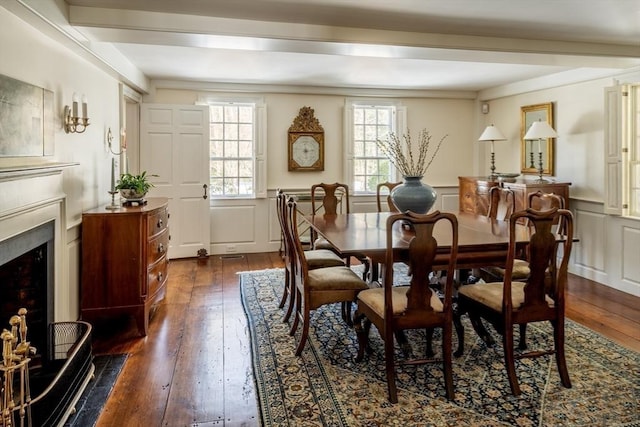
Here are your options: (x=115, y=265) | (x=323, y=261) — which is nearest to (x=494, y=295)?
(x=323, y=261)

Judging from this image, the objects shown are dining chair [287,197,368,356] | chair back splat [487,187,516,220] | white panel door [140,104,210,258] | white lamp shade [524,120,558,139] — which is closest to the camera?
dining chair [287,197,368,356]

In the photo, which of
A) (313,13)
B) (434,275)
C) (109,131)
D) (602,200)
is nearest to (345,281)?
(434,275)

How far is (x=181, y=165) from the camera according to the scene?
5.74 meters

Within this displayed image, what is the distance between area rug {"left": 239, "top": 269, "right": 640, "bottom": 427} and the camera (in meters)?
2.18

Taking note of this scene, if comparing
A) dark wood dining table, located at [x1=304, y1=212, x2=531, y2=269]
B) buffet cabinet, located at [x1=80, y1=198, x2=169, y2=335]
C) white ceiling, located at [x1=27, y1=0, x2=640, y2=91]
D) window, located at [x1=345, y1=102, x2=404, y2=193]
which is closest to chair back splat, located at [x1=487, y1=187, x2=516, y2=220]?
dark wood dining table, located at [x1=304, y1=212, x2=531, y2=269]

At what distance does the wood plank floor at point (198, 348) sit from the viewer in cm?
228

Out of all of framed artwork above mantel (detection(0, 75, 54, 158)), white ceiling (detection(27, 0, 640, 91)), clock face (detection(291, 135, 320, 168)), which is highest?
white ceiling (detection(27, 0, 640, 91))

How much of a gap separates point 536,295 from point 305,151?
4.39 meters

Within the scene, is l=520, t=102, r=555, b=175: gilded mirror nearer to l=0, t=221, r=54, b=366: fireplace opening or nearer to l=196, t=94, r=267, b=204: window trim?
l=196, t=94, r=267, b=204: window trim

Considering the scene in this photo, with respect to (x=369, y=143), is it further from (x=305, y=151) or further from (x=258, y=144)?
(x=258, y=144)

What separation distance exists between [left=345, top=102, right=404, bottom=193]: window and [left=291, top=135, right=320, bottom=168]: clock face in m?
0.52

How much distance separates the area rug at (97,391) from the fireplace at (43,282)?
0.11 meters

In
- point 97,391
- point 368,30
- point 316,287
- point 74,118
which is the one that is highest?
point 368,30

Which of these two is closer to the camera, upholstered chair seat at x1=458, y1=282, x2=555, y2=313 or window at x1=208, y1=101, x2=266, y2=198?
upholstered chair seat at x1=458, y1=282, x2=555, y2=313
